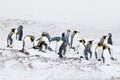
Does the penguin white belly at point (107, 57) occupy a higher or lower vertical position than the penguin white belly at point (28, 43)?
lower

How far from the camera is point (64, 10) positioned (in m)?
70.7

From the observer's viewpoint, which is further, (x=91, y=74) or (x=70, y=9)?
(x=70, y=9)

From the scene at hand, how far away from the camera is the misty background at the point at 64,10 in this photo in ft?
196

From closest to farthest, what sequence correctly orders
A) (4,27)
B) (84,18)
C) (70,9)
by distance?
(4,27) < (84,18) < (70,9)

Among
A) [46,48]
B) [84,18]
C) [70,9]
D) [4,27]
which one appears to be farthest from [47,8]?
[46,48]

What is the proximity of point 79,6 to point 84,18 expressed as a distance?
14959 mm

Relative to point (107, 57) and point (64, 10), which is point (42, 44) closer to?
point (107, 57)

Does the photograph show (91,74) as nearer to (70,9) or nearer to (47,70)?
(47,70)

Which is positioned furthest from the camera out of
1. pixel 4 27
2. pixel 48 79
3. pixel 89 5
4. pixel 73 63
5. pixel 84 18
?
pixel 89 5

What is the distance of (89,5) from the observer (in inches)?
3073

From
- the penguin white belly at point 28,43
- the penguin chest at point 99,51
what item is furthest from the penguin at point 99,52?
the penguin white belly at point 28,43

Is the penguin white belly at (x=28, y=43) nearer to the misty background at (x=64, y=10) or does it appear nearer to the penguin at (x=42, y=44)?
the penguin at (x=42, y=44)

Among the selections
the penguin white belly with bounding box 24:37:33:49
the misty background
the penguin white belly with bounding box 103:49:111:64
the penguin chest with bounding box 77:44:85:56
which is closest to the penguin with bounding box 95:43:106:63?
the penguin white belly with bounding box 103:49:111:64

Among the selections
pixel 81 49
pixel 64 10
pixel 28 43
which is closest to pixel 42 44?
pixel 28 43
